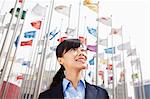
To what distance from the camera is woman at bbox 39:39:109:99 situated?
65.5 inches

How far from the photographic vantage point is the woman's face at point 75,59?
72.9 inches

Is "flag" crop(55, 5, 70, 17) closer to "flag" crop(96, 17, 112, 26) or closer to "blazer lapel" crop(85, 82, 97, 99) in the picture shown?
"flag" crop(96, 17, 112, 26)

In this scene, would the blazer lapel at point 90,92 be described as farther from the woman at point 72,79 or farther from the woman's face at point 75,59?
the woman's face at point 75,59

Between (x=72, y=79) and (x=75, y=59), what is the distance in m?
0.18

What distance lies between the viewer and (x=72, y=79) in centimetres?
181

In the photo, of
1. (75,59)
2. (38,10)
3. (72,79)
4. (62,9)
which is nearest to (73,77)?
(72,79)

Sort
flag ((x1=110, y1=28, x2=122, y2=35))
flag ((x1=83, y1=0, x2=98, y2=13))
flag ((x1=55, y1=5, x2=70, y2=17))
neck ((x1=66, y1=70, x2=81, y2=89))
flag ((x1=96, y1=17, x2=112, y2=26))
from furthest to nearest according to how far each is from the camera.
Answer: flag ((x1=110, y1=28, x2=122, y2=35)) → flag ((x1=96, y1=17, x2=112, y2=26)) → flag ((x1=55, y1=5, x2=70, y2=17)) → flag ((x1=83, y1=0, x2=98, y2=13)) → neck ((x1=66, y1=70, x2=81, y2=89))

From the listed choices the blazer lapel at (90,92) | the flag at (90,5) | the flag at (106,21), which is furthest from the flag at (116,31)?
the blazer lapel at (90,92)

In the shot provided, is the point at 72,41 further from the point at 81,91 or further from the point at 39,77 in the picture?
the point at 39,77

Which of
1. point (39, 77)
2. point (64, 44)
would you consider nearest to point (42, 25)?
point (39, 77)

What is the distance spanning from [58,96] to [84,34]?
38.3 ft

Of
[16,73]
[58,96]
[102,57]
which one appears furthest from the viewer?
[16,73]

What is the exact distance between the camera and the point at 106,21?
36.5 ft

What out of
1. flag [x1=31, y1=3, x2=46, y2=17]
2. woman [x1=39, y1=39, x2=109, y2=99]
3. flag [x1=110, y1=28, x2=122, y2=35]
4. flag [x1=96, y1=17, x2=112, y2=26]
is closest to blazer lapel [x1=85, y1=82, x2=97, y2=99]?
woman [x1=39, y1=39, x2=109, y2=99]
